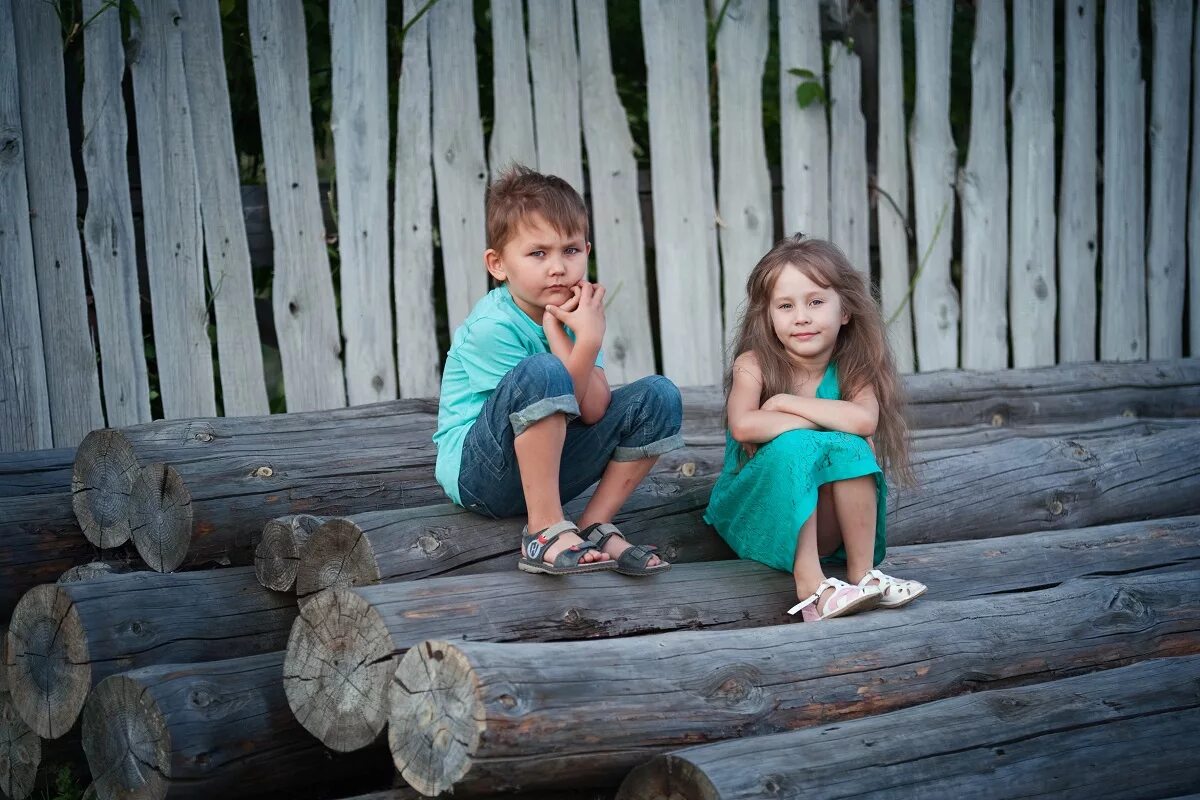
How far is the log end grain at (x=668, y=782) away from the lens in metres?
2.43

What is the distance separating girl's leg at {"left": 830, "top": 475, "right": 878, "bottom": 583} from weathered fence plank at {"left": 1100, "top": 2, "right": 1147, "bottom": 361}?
3176 millimetres

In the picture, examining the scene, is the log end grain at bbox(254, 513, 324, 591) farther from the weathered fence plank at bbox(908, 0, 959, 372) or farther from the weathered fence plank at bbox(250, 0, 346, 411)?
the weathered fence plank at bbox(908, 0, 959, 372)

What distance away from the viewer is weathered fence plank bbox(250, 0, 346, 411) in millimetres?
4633

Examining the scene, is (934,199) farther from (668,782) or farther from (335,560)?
(668,782)

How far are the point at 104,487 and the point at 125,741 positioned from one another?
951 millimetres

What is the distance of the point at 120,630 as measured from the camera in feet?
10.8

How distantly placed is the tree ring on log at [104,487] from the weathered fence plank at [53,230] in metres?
0.70

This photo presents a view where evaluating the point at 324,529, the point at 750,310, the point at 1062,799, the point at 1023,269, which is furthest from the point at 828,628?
the point at 1023,269

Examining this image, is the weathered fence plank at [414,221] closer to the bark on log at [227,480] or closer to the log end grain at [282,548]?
the bark on log at [227,480]

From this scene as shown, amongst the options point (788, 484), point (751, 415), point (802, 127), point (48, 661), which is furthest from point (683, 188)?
point (48, 661)

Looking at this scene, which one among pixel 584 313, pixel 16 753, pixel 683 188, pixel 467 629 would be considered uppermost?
pixel 683 188

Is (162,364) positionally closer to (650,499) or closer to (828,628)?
(650,499)

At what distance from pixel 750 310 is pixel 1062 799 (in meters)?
1.62

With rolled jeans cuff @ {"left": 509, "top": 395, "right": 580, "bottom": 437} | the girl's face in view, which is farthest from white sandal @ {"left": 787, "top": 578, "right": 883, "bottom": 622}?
rolled jeans cuff @ {"left": 509, "top": 395, "right": 580, "bottom": 437}
